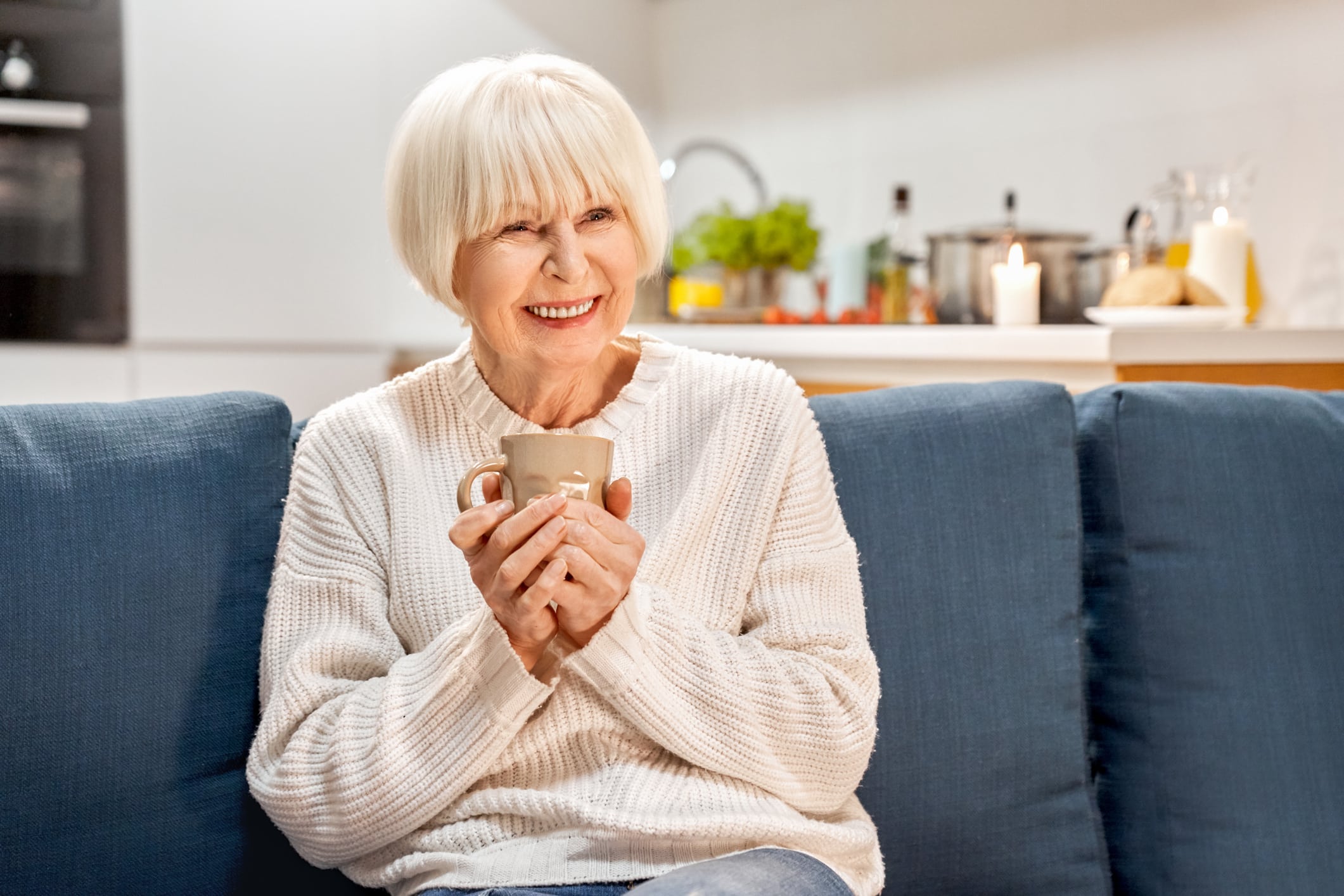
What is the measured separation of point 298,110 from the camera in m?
3.07

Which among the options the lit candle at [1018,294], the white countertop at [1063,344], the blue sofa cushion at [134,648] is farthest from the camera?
the lit candle at [1018,294]

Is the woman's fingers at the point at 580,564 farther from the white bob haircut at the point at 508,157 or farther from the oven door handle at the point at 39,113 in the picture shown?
the oven door handle at the point at 39,113

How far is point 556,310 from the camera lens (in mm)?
1217

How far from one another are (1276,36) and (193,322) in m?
2.33

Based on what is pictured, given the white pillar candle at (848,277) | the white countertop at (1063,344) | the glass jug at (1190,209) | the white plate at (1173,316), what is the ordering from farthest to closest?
the white pillar candle at (848,277)
the glass jug at (1190,209)
the white plate at (1173,316)
the white countertop at (1063,344)

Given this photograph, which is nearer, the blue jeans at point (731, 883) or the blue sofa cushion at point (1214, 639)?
the blue jeans at point (731, 883)

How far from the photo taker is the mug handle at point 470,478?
3.19 ft

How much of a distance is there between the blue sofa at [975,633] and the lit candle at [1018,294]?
73cm

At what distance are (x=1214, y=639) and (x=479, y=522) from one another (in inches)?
34.4

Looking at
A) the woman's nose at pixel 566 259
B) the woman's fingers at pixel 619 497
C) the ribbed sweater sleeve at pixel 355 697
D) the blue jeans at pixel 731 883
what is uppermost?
the woman's nose at pixel 566 259

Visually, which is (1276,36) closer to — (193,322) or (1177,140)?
(1177,140)

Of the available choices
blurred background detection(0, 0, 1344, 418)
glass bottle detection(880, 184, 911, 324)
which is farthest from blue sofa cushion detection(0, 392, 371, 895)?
glass bottle detection(880, 184, 911, 324)

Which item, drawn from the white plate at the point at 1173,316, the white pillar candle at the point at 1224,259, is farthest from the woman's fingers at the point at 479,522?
the white pillar candle at the point at 1224,259

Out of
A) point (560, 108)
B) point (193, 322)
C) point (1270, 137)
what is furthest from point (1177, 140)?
point (193, 322)
